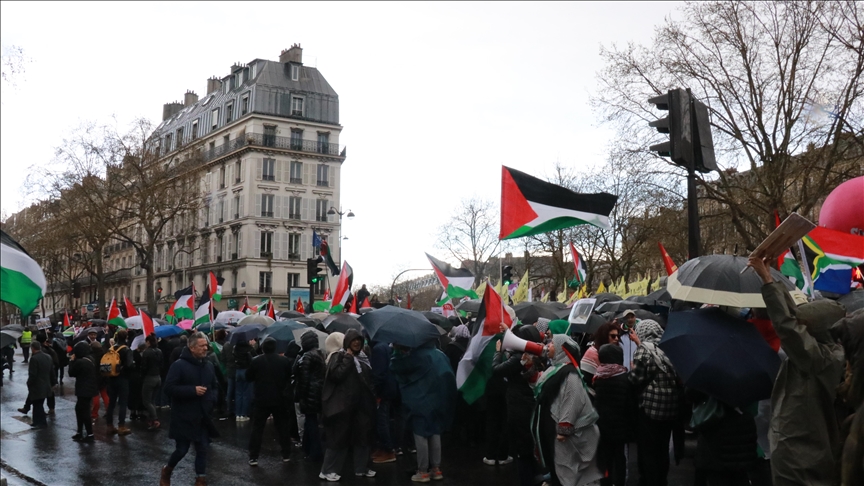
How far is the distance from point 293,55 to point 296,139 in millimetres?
8050

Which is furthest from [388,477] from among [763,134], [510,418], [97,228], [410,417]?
[97,228]

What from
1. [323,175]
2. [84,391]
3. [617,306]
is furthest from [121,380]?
[323,175]

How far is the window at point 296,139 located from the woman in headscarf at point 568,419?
6284 cm

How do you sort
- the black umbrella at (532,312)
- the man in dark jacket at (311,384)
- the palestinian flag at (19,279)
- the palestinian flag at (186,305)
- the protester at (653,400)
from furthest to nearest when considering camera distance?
the palestinian flag at (186,305)
the black umbrella at (532,312)
the man in dark jacket at (311,384)
the protester at (653,400)
the palestinian flag at (19,279)

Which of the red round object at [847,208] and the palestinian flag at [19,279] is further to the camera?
the red round object at [847,208]

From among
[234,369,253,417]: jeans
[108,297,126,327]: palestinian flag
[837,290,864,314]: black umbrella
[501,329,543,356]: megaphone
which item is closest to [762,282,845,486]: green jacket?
[501,329,543,356]: megaphone

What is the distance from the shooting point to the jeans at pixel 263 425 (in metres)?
10.3

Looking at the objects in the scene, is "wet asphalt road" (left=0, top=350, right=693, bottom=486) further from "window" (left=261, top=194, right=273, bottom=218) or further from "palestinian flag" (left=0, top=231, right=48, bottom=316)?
"window" (left=261, top=194, right=273, bottom=218)

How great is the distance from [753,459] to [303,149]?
64312mm

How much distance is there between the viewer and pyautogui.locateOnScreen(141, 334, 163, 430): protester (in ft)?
45.9

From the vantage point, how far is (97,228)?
4591 centimetres

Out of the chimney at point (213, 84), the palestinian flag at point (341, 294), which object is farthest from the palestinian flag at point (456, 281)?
the chimney at point (213, 84)

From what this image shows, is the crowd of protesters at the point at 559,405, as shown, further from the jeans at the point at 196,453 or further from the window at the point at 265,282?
the window at the point at 265,282

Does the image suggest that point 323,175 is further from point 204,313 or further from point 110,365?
point 110,365
